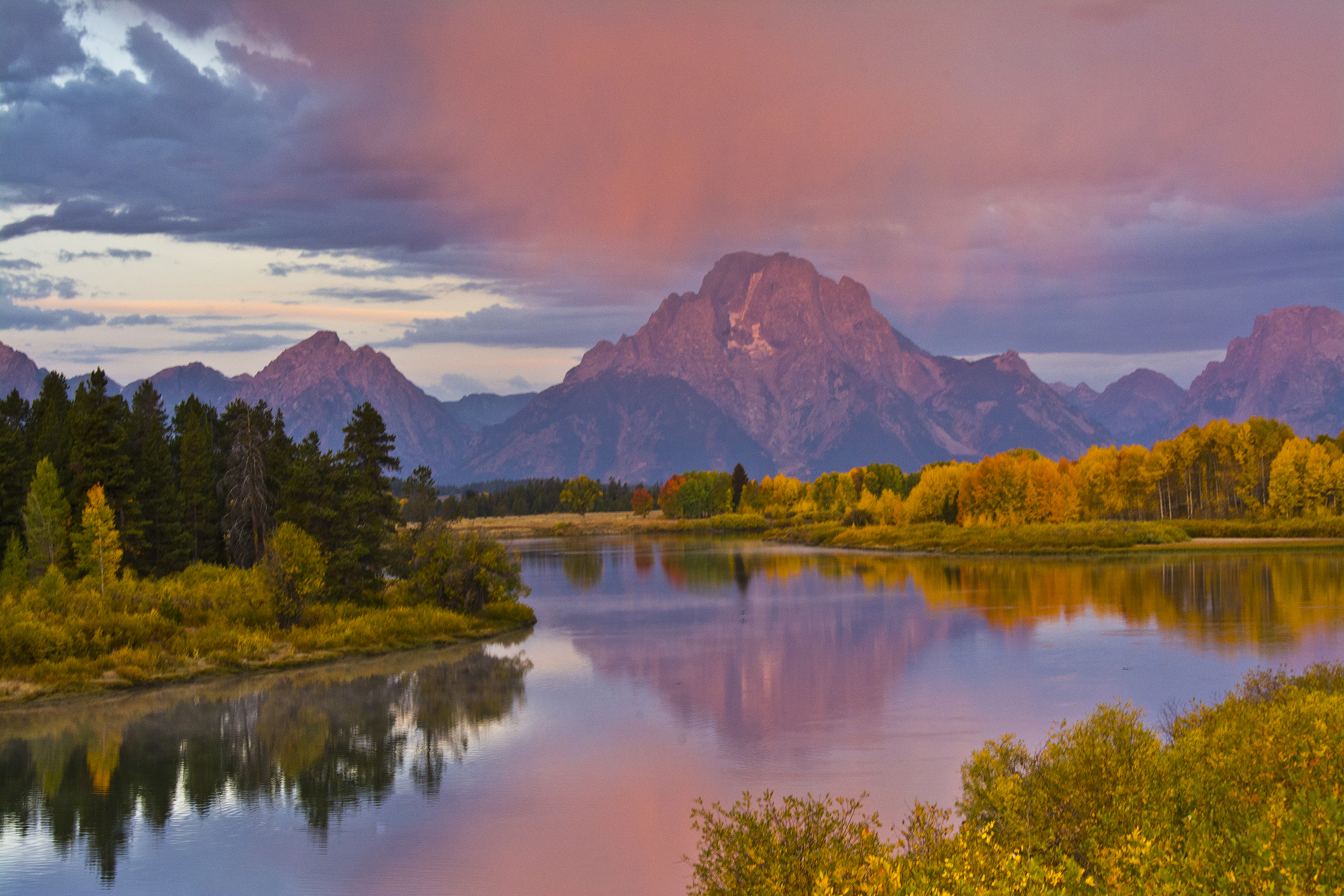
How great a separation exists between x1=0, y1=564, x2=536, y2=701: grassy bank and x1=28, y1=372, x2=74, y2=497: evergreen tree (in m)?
9.28

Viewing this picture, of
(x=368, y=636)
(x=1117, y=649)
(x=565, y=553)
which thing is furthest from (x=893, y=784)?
(x=565, y=553)

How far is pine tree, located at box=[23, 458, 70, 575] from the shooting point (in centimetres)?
5206

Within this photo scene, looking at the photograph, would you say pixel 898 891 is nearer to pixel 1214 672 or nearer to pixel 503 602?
pixel 1214 672

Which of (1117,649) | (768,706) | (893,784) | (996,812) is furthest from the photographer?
(1117,649)

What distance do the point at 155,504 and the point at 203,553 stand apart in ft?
31.8

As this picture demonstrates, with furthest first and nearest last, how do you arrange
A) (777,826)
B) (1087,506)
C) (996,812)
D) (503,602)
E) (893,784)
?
(1087,506) → (503,602) → (893,784) → (996,812) → (777,826)

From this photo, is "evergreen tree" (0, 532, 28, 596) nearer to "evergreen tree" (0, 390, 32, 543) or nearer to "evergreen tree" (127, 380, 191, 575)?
"evergreen tree" (0, 390, 32, 543)

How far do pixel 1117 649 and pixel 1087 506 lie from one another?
99827 mm

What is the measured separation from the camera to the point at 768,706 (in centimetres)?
4100

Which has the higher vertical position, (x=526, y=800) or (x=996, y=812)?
(x=996, y=812)

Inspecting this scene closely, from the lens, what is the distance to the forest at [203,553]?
4675cm

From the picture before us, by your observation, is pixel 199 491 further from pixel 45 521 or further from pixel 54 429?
pixel 45 521

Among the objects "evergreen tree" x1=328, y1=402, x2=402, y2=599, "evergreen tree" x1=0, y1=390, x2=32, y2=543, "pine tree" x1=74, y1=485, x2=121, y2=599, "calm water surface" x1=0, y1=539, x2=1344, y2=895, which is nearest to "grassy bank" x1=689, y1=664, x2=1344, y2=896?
"calm water surface" x1=0, y1=539, x2=1344, y2=895

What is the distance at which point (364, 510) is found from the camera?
6188 cm
